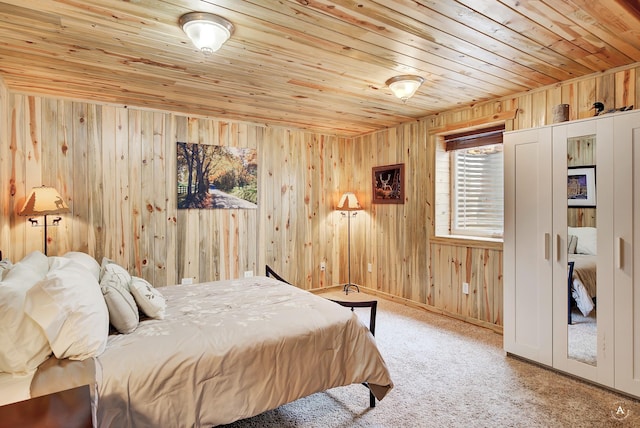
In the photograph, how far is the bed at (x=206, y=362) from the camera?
5.14ft

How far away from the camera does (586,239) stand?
2.62m

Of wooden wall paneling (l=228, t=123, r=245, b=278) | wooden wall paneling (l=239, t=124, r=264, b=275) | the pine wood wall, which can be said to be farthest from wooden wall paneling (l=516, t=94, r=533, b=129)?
wooden wall paneling (l=228, t=123, r=245, b=278)

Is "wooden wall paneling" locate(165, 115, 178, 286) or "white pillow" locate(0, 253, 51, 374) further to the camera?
"wooden wall paneling" locate(165, 115, 178, 286)

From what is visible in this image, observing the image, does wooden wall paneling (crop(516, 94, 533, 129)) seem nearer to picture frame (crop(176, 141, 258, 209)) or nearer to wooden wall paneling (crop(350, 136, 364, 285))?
wooden wall paneling (crop(350, 136, 364, 285))

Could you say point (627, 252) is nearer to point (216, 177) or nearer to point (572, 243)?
point (572, 243)

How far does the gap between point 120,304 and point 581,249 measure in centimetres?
326

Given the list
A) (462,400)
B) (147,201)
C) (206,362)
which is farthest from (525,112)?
(147,201)

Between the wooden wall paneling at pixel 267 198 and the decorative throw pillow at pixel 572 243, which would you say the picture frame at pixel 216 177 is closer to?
the wooden wall paneling at pixel 267 198

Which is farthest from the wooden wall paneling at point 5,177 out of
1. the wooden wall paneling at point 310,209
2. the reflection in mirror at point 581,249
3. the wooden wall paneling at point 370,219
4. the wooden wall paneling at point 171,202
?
the reflection in mirror at point 581,249

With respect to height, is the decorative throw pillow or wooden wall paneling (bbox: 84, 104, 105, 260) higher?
wooden wall paneling (bbox: 84, 104, 105, 260)

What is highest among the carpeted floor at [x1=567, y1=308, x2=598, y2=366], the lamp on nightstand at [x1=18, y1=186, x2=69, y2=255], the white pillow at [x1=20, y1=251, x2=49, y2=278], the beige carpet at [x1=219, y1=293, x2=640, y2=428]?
the lamp on nightstand at [x1=18, y1=186, x2=69, y2=255]

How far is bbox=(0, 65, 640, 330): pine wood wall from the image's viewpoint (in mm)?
3373

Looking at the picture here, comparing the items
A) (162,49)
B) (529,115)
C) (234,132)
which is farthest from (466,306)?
(162,49)

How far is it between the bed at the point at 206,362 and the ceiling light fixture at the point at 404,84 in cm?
194
